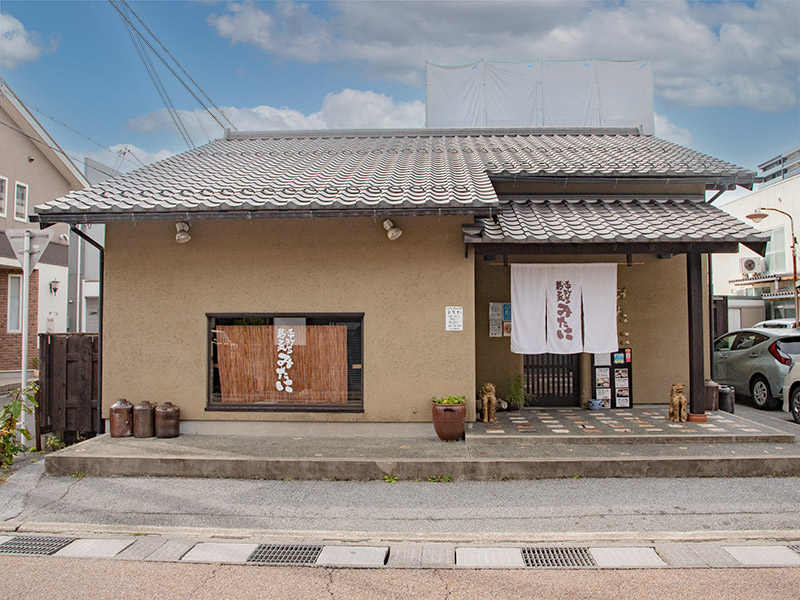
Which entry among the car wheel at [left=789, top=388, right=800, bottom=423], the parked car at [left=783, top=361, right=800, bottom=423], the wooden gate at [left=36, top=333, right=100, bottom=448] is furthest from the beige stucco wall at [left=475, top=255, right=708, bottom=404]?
the wooden gate at [left=36, top=333, right=100, bottom=448]

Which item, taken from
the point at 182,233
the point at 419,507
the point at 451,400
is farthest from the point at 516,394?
the point at 182,233

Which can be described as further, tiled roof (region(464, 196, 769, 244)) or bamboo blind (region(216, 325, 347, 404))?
bamboo blind (region(216, 325, 347, 404))

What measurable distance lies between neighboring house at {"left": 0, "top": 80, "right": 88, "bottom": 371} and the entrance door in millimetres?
17017

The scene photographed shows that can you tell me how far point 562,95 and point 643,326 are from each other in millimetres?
8582

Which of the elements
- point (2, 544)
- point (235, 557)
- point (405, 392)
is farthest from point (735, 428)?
point (2, 544)

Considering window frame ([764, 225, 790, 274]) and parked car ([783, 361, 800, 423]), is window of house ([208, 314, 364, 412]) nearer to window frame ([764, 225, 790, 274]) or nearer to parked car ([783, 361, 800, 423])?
parked car ([783, 361, 800, 423])

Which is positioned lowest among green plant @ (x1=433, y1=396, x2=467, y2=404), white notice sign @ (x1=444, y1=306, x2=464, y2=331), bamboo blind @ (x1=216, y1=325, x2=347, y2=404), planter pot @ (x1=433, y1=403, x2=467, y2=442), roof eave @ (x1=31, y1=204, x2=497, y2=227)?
planter pot @ (x1=433, y1=403, x2=467, y2=442)

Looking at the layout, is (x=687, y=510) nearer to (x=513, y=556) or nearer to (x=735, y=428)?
(x=513, y=556)

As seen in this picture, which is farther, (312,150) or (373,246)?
(312,150)

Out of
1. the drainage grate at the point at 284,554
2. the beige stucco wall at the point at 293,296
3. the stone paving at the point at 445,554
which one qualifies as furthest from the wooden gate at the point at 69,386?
the drainage grate at the point at 284,554

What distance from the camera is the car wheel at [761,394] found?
11508 mm

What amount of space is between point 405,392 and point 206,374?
3055mm

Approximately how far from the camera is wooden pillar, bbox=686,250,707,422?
878 cm

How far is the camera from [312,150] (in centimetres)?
1302
